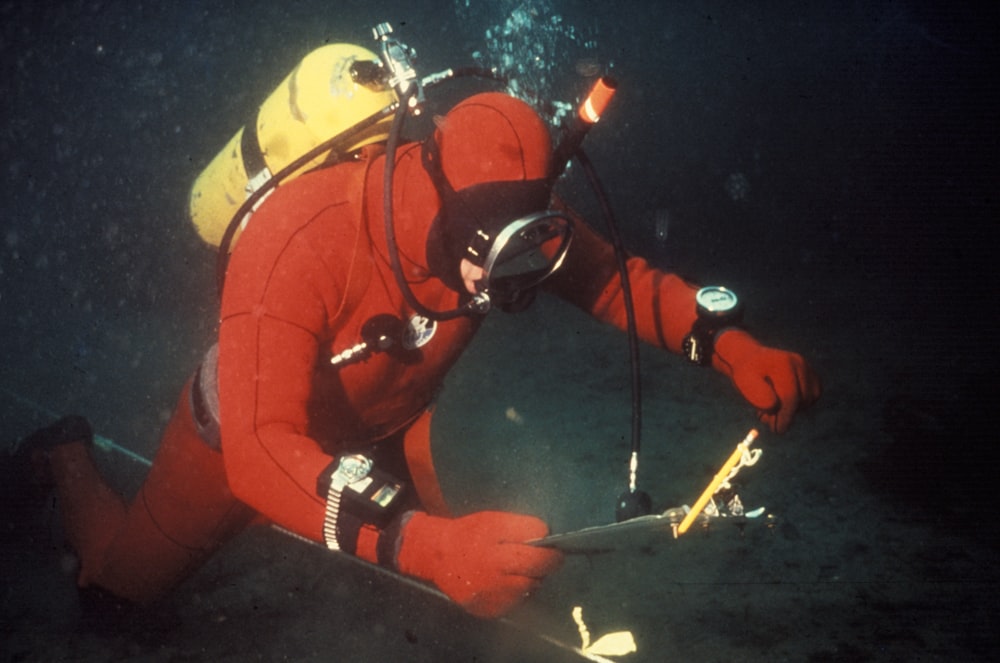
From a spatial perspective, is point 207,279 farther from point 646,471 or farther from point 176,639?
point 646,471

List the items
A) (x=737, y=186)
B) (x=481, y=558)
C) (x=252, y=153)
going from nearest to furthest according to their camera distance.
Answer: (x=481, y=558)
(x=252, y=153)
(x=737, y=186)

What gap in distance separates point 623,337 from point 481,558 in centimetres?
381

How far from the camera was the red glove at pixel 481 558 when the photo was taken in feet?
6.15

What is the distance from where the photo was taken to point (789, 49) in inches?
288

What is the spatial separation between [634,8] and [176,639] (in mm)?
8393

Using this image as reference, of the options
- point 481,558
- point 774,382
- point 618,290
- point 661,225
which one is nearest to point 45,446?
point 481,558

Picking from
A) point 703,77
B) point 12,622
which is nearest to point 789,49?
point 703,77

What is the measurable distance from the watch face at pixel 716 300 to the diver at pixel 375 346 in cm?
2

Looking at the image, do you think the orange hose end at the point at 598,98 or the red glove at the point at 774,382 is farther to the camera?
the red glove at the point at 774,382

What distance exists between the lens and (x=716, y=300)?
2.80 metres

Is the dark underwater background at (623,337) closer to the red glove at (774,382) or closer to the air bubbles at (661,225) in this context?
the air bubbles at (661,225)

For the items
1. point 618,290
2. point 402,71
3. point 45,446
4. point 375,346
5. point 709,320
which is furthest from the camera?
point 45,446

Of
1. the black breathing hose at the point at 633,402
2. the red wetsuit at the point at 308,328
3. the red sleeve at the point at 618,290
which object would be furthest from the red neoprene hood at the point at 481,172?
the red sleeve at the point at 618,290

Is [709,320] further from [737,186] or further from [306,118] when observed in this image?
[737,186]
